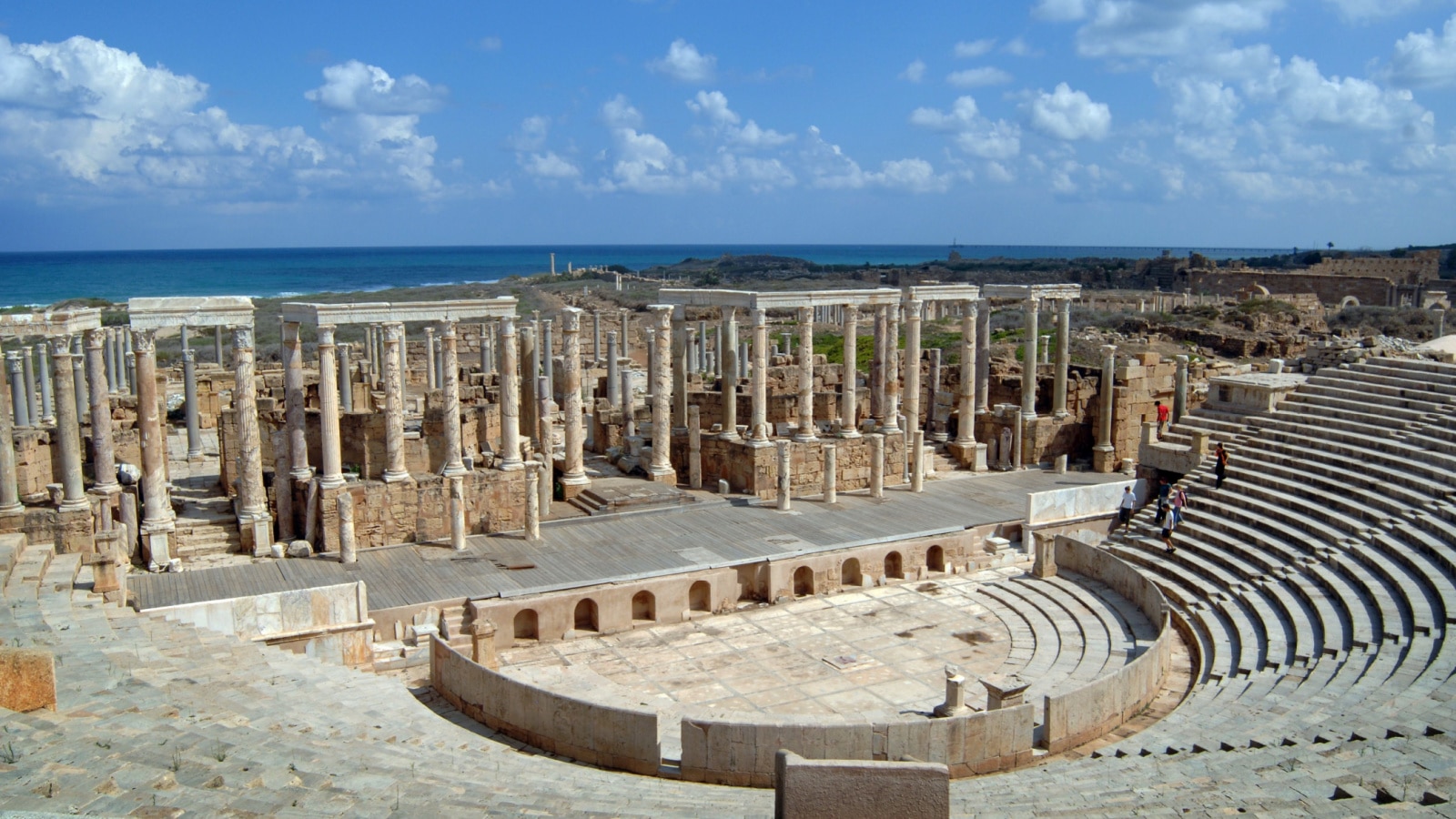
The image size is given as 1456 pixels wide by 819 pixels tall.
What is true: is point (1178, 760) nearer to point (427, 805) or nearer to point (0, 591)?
point (427, 805)

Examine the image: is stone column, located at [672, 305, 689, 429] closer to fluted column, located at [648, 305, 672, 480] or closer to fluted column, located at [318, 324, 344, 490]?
fluted column, located at [648, 305, 672, 480]

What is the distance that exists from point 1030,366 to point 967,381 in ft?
6.03

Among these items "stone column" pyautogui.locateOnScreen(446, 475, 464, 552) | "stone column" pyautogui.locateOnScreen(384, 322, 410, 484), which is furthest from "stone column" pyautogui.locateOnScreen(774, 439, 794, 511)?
"stone column" pyautogui.locateOnScreen(384, 322, 410, 484)

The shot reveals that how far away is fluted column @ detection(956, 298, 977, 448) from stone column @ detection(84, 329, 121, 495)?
62.8 ft

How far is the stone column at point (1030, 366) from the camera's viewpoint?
101 feet

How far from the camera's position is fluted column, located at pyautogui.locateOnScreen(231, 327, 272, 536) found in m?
21.3

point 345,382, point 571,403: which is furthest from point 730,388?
point 345,382

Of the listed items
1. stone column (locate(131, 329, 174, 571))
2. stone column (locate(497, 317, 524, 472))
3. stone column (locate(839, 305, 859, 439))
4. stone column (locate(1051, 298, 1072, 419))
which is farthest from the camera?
stone column (locate(1051, 298, 1072, 419))

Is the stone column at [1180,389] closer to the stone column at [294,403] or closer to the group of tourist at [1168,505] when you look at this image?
the group of tourist at [1168,505]

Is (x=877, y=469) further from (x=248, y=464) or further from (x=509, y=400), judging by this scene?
(x=248, y=464)

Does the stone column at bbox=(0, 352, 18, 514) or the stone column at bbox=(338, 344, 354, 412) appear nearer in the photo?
the stone column at bbox=(0, 352, 18, 514)

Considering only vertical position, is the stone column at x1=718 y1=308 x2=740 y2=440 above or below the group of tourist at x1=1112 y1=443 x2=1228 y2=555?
above

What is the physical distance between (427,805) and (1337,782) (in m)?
8.13

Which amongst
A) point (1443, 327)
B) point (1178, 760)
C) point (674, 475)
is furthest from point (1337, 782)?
point (1443, 327)
